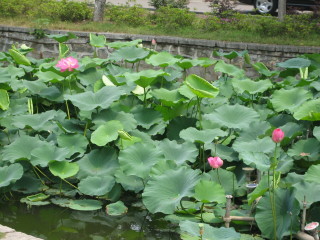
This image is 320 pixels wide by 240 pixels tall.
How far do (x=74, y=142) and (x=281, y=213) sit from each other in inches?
Result: 67.1

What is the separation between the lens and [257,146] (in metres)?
4.02

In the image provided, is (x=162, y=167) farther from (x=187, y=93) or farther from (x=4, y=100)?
(x=4, y=100)

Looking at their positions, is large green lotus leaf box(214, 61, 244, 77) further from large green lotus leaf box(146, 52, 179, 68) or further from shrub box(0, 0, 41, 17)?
shrub box(0, 0, 41, 17)

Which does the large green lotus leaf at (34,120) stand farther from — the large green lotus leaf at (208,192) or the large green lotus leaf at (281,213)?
the large green lotus leaf at (281,213)

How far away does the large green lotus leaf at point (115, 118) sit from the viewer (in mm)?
4536

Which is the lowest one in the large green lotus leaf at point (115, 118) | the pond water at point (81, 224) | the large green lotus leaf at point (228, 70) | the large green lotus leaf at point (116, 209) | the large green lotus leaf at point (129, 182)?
the pond water at point (81, 224)

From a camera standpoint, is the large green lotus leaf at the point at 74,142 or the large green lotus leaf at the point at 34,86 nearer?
the large green lotus leaf at the point at 74,142

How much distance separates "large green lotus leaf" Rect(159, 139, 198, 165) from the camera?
Result: 4.11 metres

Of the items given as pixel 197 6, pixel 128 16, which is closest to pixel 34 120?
pixel 128 16

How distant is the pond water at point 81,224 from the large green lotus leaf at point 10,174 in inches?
9.6

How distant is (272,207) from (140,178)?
1.11 meters

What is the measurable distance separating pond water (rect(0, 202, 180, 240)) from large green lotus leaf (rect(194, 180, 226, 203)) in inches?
12.6

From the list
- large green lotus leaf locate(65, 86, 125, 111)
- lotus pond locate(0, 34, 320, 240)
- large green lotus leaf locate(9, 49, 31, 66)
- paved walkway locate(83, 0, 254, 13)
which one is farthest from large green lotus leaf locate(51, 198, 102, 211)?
paved walkway locate(83, 0, 254, 13)

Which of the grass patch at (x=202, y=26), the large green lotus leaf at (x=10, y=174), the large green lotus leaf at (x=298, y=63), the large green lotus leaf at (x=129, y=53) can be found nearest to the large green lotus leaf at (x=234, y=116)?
the large green lotus leaf at (x=298, y=63)
